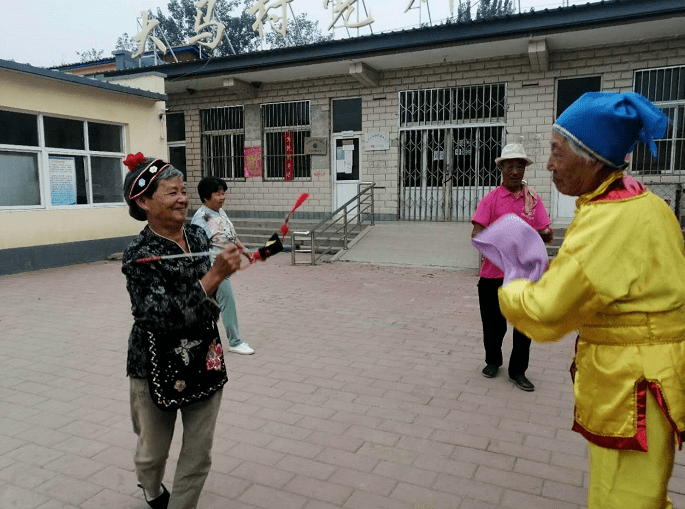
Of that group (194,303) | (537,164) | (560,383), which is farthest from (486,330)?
(537,164)

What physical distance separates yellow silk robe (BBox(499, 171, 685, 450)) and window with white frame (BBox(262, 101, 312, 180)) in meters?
12.7

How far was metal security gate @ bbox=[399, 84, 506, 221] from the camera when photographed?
39.6 ft

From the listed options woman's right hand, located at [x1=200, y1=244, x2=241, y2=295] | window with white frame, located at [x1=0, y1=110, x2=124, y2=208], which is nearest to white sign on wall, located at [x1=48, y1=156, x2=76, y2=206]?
window with white frame, located at [x1=0, y1=110, x2=124, y2=208]

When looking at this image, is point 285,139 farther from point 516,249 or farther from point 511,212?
point 516,249

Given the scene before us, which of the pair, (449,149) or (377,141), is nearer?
(449,149)

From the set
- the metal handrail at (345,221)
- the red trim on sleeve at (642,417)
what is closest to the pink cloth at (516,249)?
the red trim on sleeve at (642,417)

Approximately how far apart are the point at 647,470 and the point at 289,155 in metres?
13.2

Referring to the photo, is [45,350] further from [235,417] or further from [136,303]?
[136,303]

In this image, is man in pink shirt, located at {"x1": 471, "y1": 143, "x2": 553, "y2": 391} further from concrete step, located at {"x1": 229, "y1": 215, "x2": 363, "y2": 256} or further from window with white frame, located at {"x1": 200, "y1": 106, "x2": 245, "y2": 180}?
window with white frame, located at {"x1": 200, "y1": 106, "x2": 245, "y2": 180}

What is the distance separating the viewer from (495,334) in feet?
14.1

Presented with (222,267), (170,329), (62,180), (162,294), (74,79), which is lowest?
(170,329)

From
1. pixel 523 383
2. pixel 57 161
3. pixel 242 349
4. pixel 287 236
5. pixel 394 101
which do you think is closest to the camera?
pixel 523 383

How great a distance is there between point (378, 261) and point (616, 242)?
864 centimetres

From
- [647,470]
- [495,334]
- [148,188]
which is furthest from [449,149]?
[647,470]
